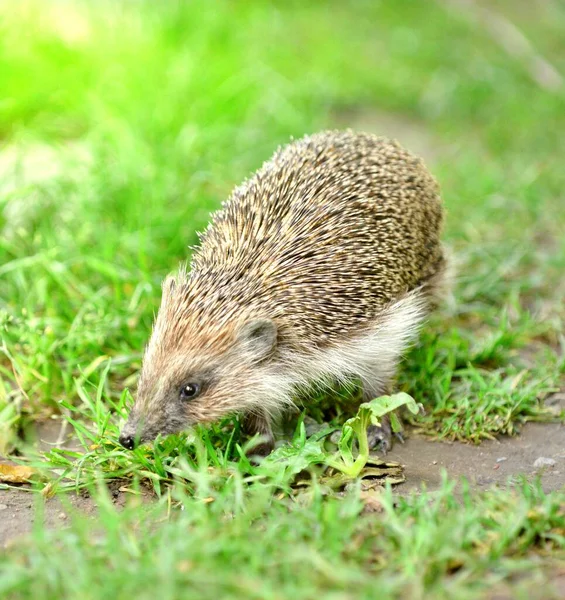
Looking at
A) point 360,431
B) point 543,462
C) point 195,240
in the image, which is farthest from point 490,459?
point 195,240

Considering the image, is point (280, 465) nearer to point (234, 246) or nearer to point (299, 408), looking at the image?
point (299, 408)

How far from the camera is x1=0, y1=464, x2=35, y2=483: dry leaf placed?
3.15m

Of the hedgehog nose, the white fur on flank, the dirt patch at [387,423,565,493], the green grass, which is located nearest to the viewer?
the green grass

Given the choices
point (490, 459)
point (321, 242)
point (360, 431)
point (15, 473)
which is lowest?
point (15, 473)

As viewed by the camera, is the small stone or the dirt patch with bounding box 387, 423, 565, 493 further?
the small stone

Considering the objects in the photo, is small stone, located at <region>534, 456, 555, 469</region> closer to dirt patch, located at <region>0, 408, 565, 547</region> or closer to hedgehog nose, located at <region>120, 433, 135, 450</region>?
dirt patch, located at <region>0, 408, 565, 547</region>

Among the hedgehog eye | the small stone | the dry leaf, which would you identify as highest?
the small stone

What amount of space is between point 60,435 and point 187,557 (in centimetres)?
144

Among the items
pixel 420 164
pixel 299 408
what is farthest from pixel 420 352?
pixel 420 164

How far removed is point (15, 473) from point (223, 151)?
324 cm

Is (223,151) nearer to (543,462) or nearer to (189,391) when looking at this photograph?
(189,391)

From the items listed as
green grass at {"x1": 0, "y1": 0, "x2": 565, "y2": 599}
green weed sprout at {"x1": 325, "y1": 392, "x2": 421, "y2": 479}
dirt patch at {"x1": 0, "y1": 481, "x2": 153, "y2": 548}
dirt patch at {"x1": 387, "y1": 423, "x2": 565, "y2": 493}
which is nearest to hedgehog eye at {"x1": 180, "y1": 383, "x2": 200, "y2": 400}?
green grass at {"x1": 0, "y1": 0, "x2": 565, "y2": 599}

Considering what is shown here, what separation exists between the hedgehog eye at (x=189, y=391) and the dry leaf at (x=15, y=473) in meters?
0.71

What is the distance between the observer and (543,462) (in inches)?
127
